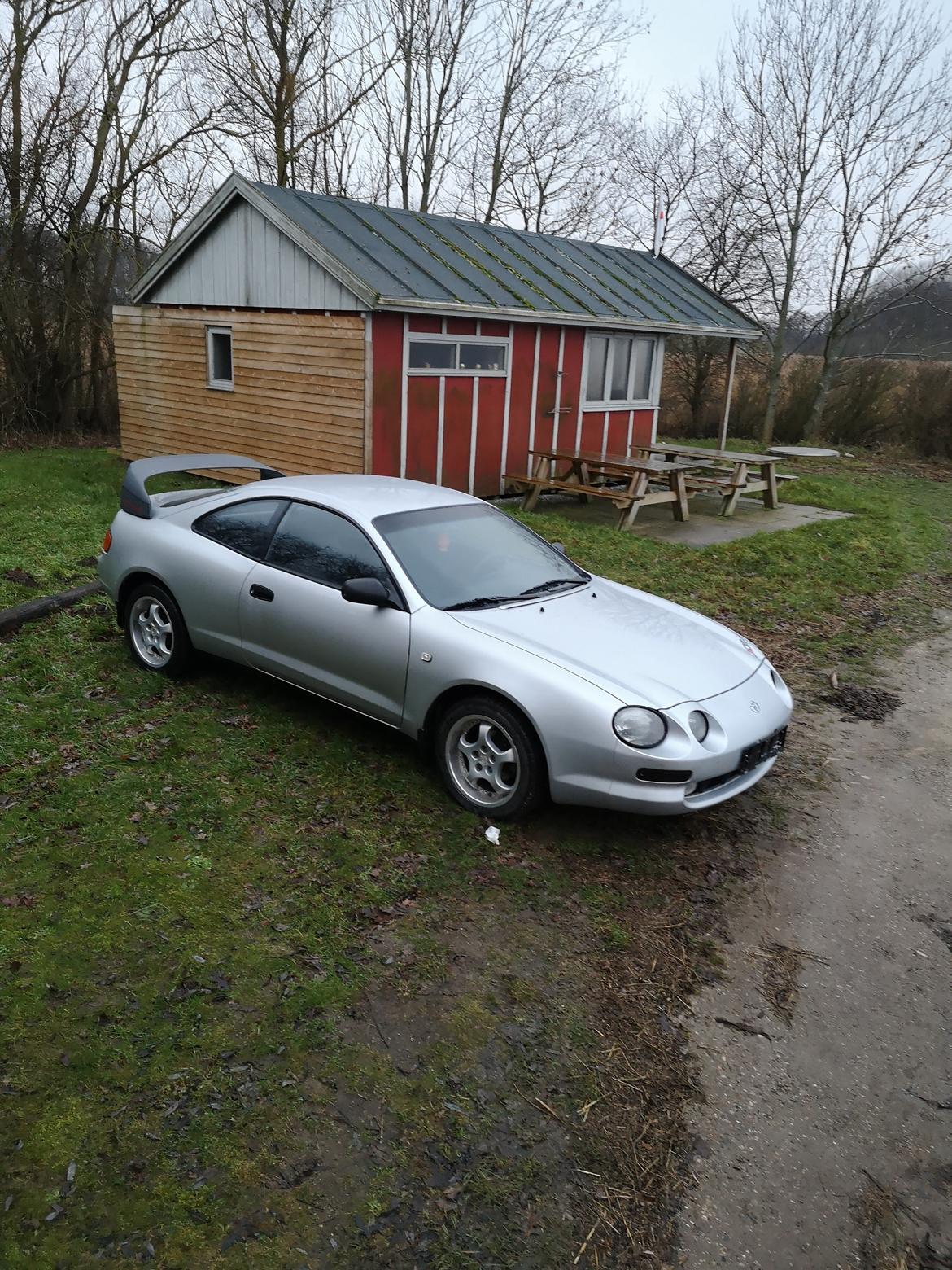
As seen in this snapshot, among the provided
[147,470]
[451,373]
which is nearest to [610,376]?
[451,373]

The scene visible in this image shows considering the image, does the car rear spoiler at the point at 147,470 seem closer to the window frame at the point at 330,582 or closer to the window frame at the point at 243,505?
the window frame at the point at 243,505

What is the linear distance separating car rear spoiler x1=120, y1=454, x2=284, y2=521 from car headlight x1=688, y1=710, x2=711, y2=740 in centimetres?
362

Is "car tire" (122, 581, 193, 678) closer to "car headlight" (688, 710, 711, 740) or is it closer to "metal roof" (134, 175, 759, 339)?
"car headlight" (688, 710, 711, 740)

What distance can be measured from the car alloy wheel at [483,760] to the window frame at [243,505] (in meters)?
1.75

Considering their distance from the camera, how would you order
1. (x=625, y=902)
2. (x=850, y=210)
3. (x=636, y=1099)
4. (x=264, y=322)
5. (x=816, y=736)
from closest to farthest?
(x=636, y=1099) < (x=625, y=902) < (x=816, y=736) < (x=264, y=322) < (x=850, y=210)

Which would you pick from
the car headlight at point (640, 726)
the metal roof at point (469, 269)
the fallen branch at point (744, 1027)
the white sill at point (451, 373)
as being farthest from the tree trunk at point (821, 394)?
the fallen branch at point (744, 1027)

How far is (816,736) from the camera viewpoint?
20.4ft

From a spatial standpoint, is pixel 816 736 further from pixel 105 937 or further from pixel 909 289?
pixel 909 289

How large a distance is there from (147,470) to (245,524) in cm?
128

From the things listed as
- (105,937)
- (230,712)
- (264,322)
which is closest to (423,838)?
(105,937)

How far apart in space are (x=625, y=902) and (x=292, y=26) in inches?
893

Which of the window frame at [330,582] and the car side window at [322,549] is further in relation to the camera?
the car side window at [322,549]

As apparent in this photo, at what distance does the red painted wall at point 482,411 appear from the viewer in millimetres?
11773

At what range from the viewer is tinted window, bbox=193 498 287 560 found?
5.64 metres
